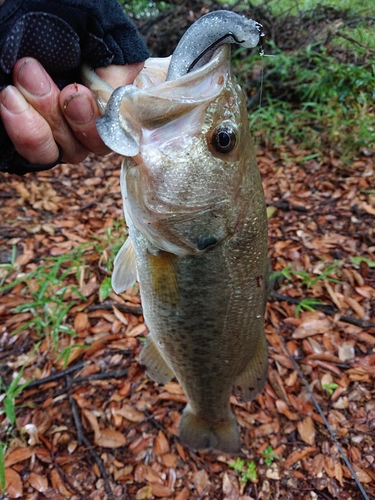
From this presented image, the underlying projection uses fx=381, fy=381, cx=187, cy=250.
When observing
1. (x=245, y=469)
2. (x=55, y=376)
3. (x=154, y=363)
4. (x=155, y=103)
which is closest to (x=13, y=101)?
(x=155, y=103)

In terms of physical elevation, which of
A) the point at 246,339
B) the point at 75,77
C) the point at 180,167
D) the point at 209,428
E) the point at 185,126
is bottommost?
the point at 209,428

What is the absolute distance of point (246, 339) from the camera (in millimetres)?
1771

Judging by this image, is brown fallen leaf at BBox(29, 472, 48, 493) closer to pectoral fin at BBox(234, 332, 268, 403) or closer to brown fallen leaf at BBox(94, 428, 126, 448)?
brown fallen leaf at BBox(94, 428, 126, 448)

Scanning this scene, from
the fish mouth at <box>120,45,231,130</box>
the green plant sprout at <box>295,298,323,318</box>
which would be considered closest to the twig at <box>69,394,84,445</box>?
the green plant sprout at <box>295,298,323,318</box>

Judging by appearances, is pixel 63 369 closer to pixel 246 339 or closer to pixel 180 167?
pixel 246 339

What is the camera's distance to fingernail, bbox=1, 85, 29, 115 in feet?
4.18

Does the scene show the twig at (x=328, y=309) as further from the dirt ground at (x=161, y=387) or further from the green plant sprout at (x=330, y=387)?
Answer: the green plant sprout at (x=330, y=387)

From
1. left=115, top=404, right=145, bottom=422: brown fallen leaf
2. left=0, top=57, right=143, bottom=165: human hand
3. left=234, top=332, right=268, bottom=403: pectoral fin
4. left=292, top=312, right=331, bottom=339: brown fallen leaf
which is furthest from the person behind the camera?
left=292, top=312, right=331, bottom=339: brown fallen leaf

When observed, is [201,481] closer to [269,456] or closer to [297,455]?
[269,456]

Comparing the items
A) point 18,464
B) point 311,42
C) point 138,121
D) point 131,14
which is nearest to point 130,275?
point 138,121

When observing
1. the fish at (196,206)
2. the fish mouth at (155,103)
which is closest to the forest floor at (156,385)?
the fish at (196,206)

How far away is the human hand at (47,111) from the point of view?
49.7 inches

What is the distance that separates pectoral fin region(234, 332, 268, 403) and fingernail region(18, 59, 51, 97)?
1423 millimetres

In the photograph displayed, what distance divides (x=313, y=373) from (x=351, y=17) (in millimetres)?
6756
